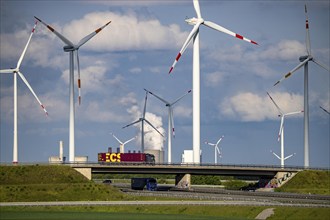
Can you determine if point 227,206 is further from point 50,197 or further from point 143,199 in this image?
point 50,197

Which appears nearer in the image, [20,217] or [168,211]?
[20,217]

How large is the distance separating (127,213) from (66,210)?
1182 centimetres

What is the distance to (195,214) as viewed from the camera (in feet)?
555

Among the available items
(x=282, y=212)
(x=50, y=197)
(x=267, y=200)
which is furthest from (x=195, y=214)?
(x=50, y=197)

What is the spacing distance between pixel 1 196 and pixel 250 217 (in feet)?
192

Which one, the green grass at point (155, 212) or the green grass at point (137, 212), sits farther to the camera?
the green grass at point (137, 212)

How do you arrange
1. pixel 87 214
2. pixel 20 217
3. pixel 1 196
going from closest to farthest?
pixel 20 217 → pixel 87 214 → pixel 1 196

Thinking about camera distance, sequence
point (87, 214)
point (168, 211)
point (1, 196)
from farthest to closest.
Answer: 1. point (1, 196)
2. point (168, 211)
3. point (87, 214)

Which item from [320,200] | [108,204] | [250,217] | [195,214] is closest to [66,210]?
[108,204]

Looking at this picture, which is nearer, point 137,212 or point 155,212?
point 137,212

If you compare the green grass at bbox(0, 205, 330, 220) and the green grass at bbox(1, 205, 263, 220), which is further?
the green grass at bbox(1, 205, 263, 220)

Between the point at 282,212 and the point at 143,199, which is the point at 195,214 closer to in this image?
the point at 282,212

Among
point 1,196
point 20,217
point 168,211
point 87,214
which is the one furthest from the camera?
point 1,196

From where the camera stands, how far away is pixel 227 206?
172 metres
